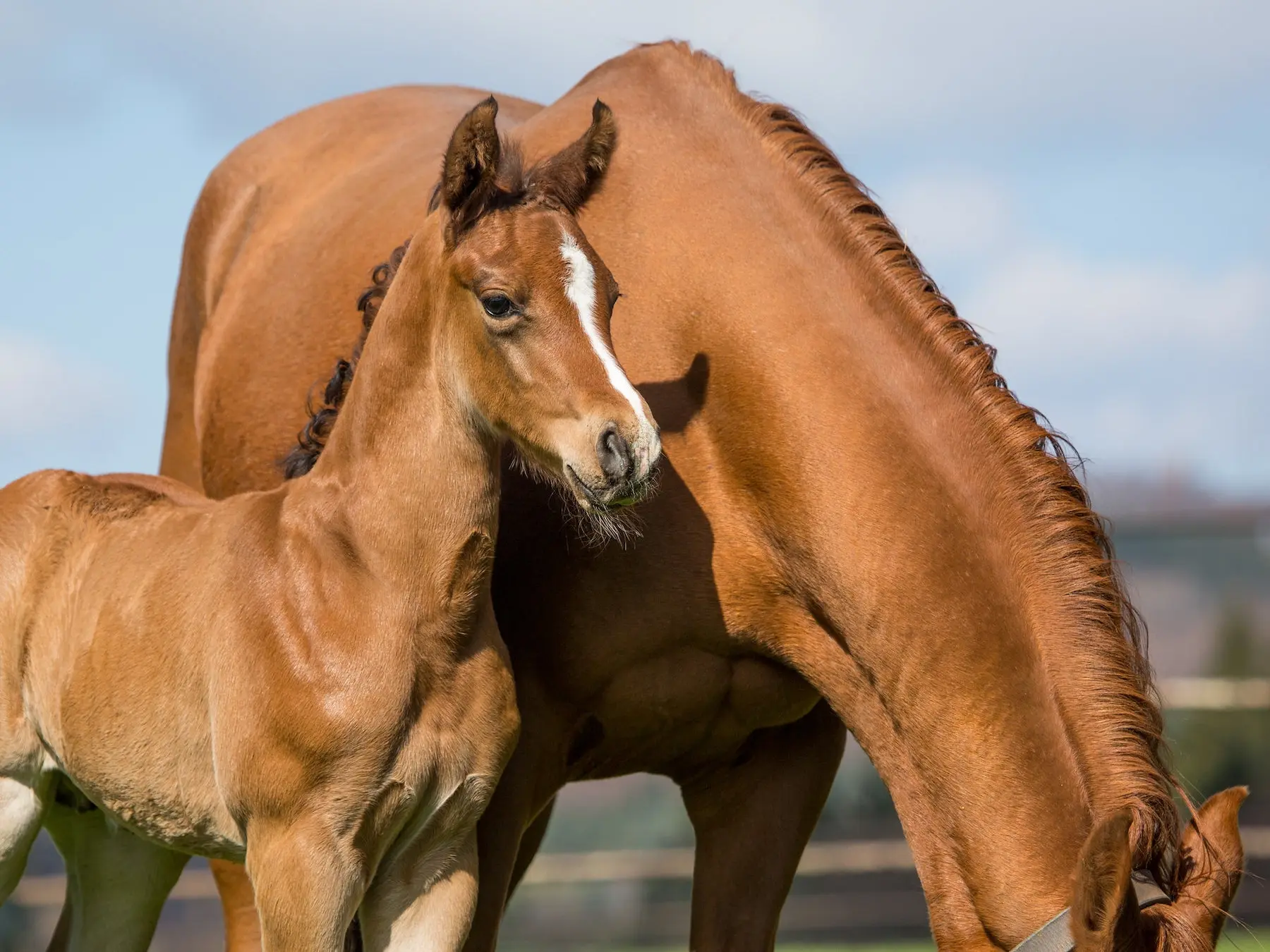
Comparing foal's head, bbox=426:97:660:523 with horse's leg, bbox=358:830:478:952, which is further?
horse's leg, bbox=358:830:478:952

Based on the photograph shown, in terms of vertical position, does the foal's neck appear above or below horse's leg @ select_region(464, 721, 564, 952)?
above

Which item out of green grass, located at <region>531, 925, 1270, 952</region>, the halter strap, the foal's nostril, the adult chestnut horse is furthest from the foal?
green grass, located at <region>531, 925, 1270, 952</region>

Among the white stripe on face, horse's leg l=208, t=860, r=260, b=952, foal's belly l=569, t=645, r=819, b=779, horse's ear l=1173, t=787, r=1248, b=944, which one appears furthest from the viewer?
horse's leg l=208, t=860, r=260, b=952

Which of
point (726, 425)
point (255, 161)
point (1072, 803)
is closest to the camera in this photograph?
point (1072, 803)

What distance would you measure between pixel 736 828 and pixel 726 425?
1.09 m

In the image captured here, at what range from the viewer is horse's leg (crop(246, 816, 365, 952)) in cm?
285

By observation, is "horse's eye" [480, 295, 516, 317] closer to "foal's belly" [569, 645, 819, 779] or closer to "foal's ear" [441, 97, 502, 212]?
"foal's ear" [441, 97, 502, 212]

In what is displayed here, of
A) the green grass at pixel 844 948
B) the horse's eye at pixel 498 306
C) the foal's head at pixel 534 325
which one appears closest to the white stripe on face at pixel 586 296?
the foal's head at pixel 534 325

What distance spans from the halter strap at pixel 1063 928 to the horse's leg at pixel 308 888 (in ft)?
3.95

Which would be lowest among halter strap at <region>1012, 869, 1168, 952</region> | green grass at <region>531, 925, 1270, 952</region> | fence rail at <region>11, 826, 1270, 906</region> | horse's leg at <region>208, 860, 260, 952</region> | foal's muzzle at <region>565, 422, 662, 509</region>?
green grass at <region>531, 925, 1270, 952</region>

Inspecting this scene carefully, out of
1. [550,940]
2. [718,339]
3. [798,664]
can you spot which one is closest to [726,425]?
[718,339]

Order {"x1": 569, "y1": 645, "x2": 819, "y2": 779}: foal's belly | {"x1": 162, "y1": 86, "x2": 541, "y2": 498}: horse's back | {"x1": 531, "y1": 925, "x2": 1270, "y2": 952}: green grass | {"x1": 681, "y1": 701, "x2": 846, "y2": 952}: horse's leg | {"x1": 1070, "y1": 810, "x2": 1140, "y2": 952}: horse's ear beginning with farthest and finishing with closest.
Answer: {"x1": 531, "y1": 925, "x2": 1270, "y2": 952}: green grass
{"x1": 162, "y1": 86, "x2": 541, "y2": 498}: horse's back
{"x1": 681, "y1": 701, "x2": 846, "y2": 952}: horse's leg
{"x1": 569, "y1": 645, "x2": 819, "y2": 779}: foal's belly
{"x1": 1070, "y1": 810, "x2": 1140, "y2": 952}: horse's ear

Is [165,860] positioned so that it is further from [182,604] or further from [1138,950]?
[1138,950]

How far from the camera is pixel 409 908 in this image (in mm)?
3102
